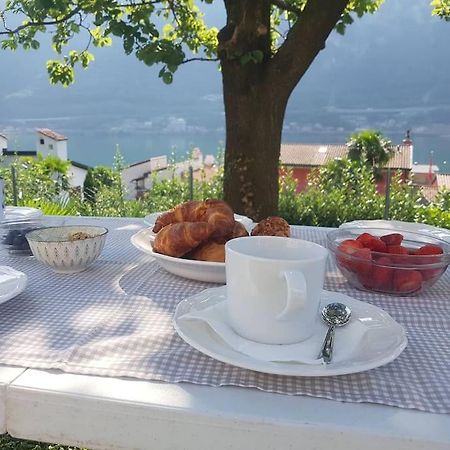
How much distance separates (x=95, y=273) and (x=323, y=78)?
39.0m

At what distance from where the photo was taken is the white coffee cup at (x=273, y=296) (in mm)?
413

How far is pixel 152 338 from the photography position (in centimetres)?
48

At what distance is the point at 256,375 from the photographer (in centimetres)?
41

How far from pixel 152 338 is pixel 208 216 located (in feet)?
0.77

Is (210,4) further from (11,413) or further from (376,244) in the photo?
(11,413)

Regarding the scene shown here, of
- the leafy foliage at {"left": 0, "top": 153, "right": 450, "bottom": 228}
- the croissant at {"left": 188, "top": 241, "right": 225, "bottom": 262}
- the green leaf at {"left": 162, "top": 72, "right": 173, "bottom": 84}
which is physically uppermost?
the green leaf at {"left": 162, "top": 72, "right": 173, "bottom": 84}

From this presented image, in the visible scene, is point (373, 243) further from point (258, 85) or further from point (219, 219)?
point (258, 85)

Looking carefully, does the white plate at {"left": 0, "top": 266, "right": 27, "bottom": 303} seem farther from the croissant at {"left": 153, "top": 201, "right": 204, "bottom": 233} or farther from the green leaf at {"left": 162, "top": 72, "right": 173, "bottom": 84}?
the green leaf at {"left": 162, "top": 72, "right": 173, "bottom": 84}

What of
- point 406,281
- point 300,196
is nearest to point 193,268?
point 406,281

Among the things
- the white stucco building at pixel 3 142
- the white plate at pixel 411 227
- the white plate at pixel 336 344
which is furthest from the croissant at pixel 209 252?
the white stucco building at pixel 3 142

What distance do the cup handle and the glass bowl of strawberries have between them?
0.81 ft

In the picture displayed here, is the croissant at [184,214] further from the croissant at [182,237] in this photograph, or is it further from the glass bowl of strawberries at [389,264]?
the glass bowl of strawberries at [389,264]

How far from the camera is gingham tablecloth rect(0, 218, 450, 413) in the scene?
0.40 m

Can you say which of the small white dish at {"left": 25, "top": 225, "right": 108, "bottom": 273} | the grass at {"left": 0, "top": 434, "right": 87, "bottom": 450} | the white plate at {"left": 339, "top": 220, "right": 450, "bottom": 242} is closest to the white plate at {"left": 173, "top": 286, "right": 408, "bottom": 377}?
the small white dish at {"left": 25, "top": 225, "right": 108, "bottom": 273}
